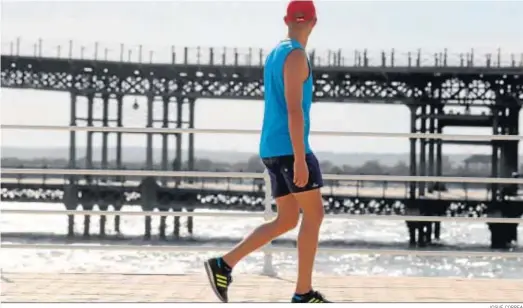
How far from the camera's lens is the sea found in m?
33.3

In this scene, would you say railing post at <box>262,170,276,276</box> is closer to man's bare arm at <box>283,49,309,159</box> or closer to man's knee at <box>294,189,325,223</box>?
man's knee at <box>294,189,325,223</box>

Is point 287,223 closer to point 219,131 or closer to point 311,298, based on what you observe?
point 311,298

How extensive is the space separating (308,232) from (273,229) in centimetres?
17

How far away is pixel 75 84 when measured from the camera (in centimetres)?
4734

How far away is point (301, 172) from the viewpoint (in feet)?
10.8

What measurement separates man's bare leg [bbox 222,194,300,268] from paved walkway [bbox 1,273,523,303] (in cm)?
38

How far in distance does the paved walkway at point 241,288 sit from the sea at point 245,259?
20.1 meters

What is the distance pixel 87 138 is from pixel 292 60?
45.7 meters

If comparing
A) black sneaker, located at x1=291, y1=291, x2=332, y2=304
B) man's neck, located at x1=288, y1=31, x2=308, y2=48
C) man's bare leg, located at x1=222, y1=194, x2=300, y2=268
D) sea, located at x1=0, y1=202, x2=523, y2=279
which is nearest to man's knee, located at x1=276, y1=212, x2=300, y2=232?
man's bare leg, located at x1=222, y1=194, x2=300, y2=268

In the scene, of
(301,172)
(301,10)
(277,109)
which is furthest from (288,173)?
(301,10)

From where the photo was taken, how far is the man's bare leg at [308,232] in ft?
11.2

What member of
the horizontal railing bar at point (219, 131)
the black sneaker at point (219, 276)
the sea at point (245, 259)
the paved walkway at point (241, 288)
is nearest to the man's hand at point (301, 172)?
the black sneaker at point (219, 276)
